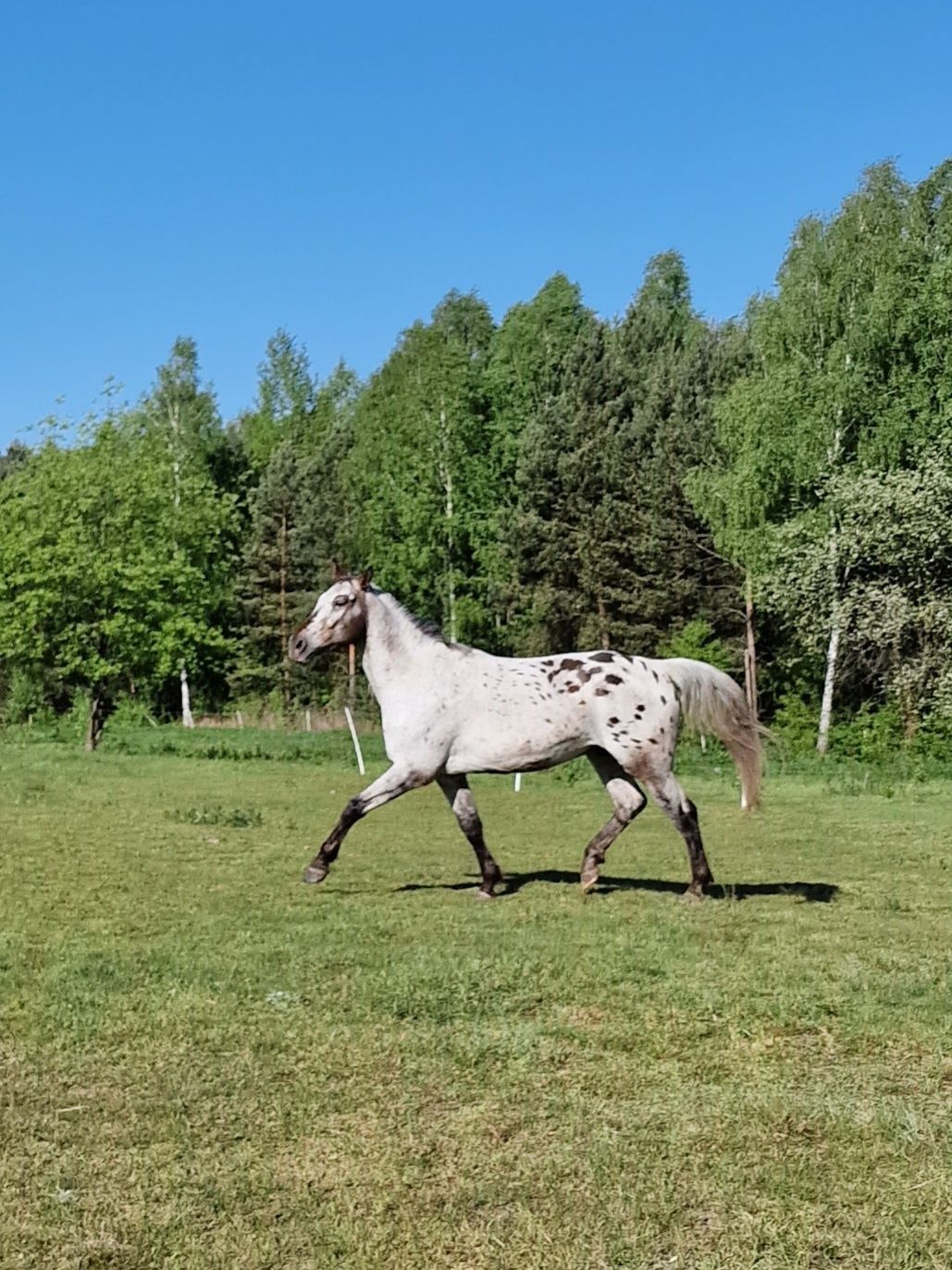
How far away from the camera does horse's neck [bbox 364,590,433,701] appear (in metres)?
10.1

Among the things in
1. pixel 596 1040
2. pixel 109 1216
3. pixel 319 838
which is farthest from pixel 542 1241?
pixel 319 838

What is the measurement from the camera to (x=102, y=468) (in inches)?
1330

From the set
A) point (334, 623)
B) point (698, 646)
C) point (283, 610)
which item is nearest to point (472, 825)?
point (334, 623)

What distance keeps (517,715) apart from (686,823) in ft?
5.15

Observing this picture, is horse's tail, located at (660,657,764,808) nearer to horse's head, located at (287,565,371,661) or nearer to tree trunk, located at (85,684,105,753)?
horse's head, located at (287,565,371,661)

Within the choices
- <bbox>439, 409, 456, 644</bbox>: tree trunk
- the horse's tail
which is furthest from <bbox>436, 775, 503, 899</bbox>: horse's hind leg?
<bbox>439, 409, 456, 644</bbox>: tree trunk

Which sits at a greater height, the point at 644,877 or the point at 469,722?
the point at 469,722

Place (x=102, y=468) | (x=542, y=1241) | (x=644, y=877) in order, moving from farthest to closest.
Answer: (x=102, y=468), (x=644, y=877), (x=542, y=1241)

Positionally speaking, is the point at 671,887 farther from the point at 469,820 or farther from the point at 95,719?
the point at 95,719

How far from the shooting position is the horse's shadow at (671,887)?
32.8 feet

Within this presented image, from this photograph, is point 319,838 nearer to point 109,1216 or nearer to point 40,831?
point 40,831

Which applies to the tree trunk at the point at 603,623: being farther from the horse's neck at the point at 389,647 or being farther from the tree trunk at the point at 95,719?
the horse's neck at the point at 389,647

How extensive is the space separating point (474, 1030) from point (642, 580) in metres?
35.2

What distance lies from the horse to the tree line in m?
19.1
